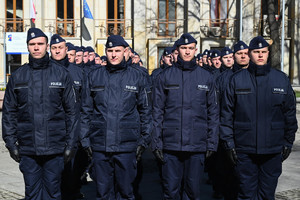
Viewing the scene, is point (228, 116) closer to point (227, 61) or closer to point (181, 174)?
point (181, 174)

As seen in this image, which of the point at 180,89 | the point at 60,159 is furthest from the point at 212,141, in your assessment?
the point at 60,159

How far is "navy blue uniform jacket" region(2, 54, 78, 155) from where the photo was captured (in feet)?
17.0

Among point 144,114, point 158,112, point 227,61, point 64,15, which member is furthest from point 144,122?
point 64,15

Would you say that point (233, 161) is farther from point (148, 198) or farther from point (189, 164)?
point (148, 198)

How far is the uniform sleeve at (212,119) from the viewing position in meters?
5.55

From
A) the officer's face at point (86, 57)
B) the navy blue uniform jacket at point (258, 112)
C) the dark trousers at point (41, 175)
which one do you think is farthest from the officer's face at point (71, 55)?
the navy blue uniform jacket at point (258, 112)

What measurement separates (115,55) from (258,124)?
168 cm

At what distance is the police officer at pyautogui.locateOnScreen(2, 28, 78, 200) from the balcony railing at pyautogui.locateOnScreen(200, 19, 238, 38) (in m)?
29.4

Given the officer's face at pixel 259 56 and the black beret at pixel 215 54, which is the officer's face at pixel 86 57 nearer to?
the black beret at pixel 215 54

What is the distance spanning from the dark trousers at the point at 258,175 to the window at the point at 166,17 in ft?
95.4

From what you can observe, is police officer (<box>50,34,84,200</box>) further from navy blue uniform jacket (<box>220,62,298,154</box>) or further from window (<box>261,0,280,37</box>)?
window (<box>261,0,280,37</box>)

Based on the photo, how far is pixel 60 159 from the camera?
212 inches

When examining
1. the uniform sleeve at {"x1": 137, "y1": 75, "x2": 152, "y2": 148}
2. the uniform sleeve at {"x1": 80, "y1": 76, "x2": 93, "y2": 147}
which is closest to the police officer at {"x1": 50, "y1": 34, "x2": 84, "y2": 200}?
the uniform sleeve at {"x1": 80, "y1": 76, "x2": 93, "y2": 147}

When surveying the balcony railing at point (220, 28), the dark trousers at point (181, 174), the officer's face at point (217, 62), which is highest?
the balcony railing at point (220, 28)
